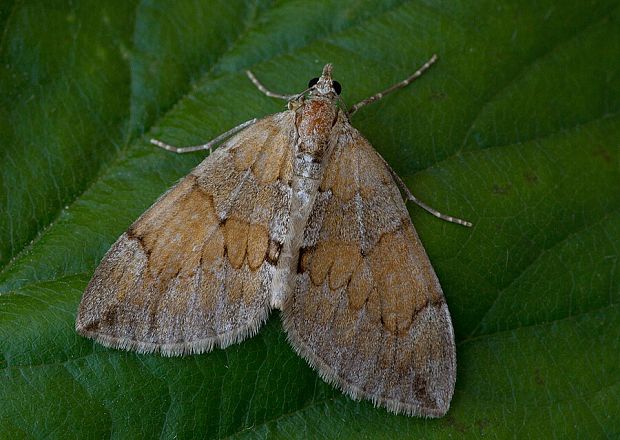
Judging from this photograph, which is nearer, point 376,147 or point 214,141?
Result: point 214,141

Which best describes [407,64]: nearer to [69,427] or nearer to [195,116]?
[195,116]

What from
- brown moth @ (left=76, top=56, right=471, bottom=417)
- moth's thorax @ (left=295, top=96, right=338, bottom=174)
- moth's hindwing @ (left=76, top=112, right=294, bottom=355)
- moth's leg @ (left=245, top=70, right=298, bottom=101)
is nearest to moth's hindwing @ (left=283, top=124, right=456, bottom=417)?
brown moth @ (left=76, top=56, right=471, bottom=417)

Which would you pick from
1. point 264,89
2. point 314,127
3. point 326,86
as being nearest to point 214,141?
point 264,89

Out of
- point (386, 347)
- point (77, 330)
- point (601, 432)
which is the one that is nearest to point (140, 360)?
point (77, 330)

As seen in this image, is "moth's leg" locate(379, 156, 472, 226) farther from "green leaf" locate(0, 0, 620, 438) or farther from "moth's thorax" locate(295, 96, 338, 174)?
"moth's thorax" locate(295, 96, 338, 174)

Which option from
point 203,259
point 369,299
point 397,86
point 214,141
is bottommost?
point 369,299

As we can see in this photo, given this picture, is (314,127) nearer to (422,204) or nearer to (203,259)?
(422,204)

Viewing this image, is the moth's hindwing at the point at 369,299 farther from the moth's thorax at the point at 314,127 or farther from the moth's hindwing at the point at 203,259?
the moth's hindwing at the point at 203,259

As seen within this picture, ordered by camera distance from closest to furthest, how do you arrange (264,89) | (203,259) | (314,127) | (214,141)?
(203,259) < (314,127) < (214,141) < (264,89)
